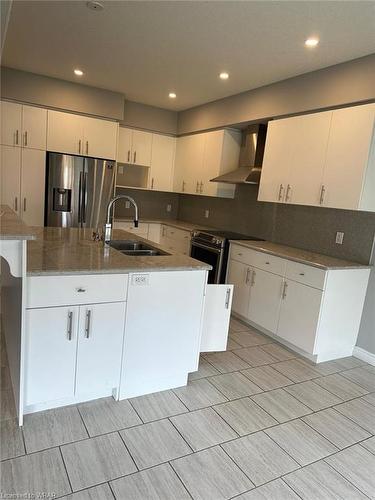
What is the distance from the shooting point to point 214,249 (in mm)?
4168

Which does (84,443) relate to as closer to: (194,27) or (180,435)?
(180,435)

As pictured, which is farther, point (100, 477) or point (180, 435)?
point (180, 435)

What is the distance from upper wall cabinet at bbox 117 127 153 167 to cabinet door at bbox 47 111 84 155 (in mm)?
756

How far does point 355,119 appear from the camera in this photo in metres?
2.91

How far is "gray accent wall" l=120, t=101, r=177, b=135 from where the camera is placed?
5.22 meters

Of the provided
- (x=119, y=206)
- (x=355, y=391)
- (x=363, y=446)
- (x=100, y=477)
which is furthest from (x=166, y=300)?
(x=119, y=206)

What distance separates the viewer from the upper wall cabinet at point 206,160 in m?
4.66

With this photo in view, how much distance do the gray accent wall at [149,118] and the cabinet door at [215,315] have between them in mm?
3605

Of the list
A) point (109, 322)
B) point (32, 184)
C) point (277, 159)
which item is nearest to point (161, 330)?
point (109, 322)

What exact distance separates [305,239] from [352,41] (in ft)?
6.15

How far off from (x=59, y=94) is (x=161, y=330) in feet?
12.0

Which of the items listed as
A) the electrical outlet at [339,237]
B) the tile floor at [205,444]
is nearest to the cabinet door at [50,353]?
the tile floor at [205,444]

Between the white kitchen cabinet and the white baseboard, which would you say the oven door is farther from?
the white baseboard

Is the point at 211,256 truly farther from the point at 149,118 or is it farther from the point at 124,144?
the point at 149,118
